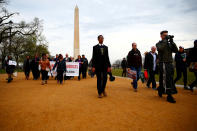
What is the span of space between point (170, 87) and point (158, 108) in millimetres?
1081

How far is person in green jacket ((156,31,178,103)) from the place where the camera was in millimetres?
4355

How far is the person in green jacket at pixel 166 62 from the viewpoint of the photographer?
4.36m

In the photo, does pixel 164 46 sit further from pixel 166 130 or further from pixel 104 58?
pixel 166 130

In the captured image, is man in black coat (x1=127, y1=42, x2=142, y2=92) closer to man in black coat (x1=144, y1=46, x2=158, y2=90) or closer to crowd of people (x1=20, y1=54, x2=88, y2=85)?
man in black coat (x1=144, y1=46, x2=158, y2=90)

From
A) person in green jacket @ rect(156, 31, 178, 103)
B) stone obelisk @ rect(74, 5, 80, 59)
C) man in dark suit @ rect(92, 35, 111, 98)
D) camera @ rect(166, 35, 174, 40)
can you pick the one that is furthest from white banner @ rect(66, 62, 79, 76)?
stone obelisk @ rect(74, 5, 80, 59)

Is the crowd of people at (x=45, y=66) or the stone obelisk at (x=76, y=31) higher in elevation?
the stone obelisk at (x=76, y=31)

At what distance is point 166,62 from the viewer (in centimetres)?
456

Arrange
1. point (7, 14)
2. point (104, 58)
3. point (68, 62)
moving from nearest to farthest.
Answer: point (104, 58) < point (68, 62) < point (7, 14)

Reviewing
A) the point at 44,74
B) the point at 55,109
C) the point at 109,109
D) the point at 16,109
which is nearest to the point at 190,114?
the point at 109,109

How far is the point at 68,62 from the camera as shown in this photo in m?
12.7

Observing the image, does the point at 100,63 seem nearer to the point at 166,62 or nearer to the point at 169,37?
the point at 166,62

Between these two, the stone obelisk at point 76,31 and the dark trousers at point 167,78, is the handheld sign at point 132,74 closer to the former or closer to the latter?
the dark trousers at point 167,78

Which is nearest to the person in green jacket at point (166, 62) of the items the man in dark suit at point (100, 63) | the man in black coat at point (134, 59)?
the man in black coat at point (134, 59)

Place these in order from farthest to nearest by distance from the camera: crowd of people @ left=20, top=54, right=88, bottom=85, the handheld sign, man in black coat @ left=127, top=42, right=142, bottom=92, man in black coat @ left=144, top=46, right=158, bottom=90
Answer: crowd of people @ left=20, top=54, right=88, bottom=85 → man in black coat @ left=144, top=46, right=158, bottom=90 → man in black coat @ left=127, top=42, right=142, bottom=92 → the handheld sign
